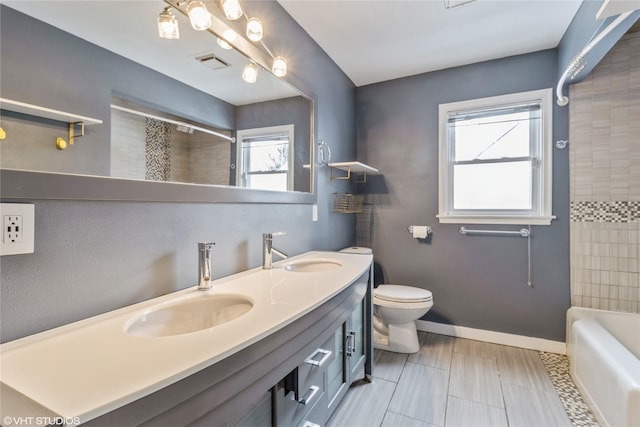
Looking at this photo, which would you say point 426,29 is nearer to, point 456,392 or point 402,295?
point 402,295

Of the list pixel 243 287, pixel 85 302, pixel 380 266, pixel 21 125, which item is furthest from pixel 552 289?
pixel 21 125

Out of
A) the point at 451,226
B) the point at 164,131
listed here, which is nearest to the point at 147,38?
the point at 164,131

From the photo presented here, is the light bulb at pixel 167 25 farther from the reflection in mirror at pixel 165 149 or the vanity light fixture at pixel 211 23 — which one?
the reflection in mirror at pixel 165 149

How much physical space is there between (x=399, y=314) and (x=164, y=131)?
1.96 metres

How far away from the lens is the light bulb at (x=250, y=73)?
1575 millimetres

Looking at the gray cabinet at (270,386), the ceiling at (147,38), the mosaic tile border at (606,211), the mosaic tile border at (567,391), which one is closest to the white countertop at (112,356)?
the gray cabinet at (270,386)

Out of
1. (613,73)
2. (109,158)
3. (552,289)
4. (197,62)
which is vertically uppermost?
(613,73)

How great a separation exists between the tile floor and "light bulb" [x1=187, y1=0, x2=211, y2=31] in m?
Result: 1.95

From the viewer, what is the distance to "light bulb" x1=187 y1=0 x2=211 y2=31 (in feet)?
3.77

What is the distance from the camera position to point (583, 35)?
1.81 metres

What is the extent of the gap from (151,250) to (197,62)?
0.82 meters

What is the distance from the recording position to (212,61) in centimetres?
137

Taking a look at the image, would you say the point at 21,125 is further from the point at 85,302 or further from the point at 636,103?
the point at 636,103

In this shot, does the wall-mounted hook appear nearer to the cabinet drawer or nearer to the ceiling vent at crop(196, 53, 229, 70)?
the ceiling vent at crop(196, 53, 229, 70)
